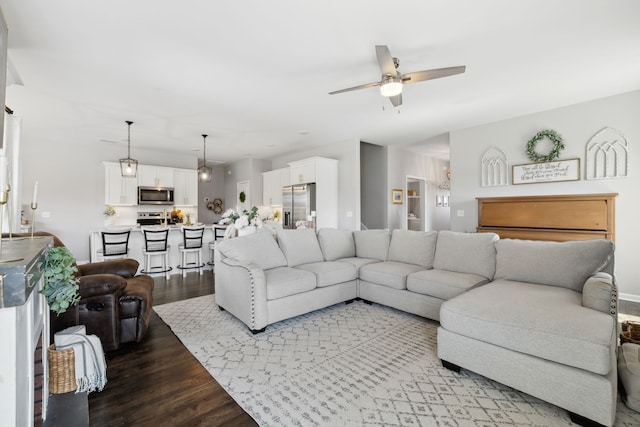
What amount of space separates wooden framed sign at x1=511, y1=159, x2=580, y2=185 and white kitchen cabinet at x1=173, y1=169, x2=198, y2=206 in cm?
730

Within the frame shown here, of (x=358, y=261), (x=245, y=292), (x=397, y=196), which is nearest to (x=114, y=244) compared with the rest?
(x=245, y=292)

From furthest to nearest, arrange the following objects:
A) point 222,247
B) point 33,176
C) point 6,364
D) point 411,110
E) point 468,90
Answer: point 33,176 < point 411,110 < point 468,90 < point 222,247 < point 6,364

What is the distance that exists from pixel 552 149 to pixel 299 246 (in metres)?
4.14

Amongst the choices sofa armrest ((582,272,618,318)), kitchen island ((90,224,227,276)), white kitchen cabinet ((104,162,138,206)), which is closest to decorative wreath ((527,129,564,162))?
sofa armrest ((582,272,618,318))

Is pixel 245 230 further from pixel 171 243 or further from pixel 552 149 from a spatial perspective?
pixel 552 149

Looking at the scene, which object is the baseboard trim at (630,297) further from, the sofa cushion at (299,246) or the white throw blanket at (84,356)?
the white throw blanket at (84,356)

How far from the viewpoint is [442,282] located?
9.66ft

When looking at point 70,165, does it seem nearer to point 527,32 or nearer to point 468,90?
point 468,90

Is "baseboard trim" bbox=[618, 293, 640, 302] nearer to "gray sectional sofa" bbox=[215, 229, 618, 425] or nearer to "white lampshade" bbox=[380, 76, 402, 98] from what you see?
"gray sectional sofa" bbox=[215, 229, 618, 425]

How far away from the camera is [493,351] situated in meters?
1.96

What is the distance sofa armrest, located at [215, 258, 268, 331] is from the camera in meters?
2.83

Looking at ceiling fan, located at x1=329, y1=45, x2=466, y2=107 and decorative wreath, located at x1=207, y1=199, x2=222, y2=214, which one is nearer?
ceiling fan, located at x1=329, y1=45, x2=466, y2=107

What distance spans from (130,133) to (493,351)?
6.61m

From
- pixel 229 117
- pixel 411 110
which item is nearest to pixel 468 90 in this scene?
pixel 411 110
